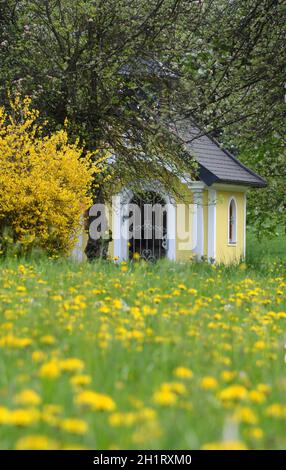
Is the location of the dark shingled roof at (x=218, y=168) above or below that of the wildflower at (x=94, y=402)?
above

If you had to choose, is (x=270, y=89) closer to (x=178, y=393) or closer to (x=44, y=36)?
(x=44, y=36)

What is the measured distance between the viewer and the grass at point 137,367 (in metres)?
3.40

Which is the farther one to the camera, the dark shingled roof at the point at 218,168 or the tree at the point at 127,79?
the dark shingled roof at the point at 218,168

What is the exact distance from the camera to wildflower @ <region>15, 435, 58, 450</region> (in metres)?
2.96

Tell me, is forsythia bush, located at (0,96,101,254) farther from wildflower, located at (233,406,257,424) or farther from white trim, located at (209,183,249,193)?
white trim, located at (209,183,249,193)

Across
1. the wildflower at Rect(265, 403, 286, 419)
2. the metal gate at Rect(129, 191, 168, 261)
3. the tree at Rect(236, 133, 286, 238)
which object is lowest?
the wildflower at Rect(265, 403, 286, 419)

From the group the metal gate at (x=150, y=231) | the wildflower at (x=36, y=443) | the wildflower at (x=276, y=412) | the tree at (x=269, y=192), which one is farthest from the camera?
the tree at (x=269, y=192)

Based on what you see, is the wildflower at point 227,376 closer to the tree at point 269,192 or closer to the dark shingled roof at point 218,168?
the dark shingled roof at point 218,168

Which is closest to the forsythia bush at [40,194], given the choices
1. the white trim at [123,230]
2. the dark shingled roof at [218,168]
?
the white trim at [123,230]

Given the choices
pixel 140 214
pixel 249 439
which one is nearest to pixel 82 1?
pixel 140 214

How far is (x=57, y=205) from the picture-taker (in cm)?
1453

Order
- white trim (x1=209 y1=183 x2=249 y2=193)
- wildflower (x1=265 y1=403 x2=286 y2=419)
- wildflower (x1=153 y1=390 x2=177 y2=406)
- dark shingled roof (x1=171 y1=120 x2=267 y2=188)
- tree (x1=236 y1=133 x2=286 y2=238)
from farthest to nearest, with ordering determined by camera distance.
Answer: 1. tree (x1=236 y1=133 x2=286 y2=238)
2. white trim (x1=209 y1=183 x2=249 y2=193)
3. dark shingled roof (x1=171 y1=120 x2=267 y2=188)
4. wildflower (x1=265 y1=403 x2=286 y2=419)
5. wildflower (x1=153 y1=390 x2=177 y2=406)

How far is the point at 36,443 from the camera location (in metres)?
2.95

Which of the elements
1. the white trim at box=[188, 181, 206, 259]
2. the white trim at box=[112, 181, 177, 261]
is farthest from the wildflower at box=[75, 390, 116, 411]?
the white trim at box=[188, 181, 206, 259]
